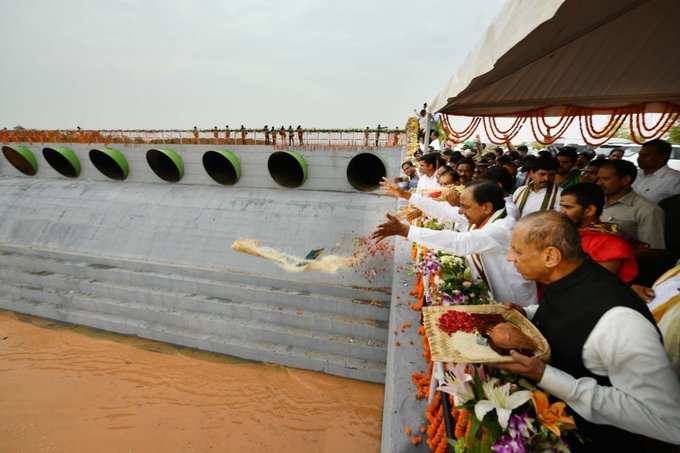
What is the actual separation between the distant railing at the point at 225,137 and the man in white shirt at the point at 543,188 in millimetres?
6560

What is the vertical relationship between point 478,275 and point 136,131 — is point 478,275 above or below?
below

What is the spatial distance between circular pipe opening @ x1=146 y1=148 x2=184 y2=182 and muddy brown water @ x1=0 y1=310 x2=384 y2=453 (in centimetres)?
627

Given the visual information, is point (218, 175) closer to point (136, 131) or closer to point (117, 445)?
point (136, 131)

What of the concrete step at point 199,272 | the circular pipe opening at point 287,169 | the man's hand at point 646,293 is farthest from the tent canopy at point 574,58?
the circular pipe opening at point 287,169

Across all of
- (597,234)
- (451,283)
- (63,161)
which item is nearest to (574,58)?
(597,234)

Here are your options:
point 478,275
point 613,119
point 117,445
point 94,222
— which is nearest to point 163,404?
point 117,445

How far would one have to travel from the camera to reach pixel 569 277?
1.30m

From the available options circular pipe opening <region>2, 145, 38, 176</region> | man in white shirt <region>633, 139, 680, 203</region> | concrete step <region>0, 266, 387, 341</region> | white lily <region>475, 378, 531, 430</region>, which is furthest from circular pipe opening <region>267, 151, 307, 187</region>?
circular pipe opening <region>2, 145, 38, 176</region>

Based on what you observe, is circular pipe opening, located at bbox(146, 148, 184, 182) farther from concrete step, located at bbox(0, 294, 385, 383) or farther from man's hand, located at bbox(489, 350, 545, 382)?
man's hand, located at bbox(489, 350, 545, 382)

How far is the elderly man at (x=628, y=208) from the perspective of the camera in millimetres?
2652

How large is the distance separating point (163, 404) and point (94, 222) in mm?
7178

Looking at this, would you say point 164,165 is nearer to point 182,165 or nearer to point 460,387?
point 182,165

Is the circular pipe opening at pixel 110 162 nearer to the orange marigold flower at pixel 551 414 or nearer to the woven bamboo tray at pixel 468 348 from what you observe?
the woven bamboo tray at pixel 468 348

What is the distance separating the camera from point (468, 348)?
1333 millimetres
